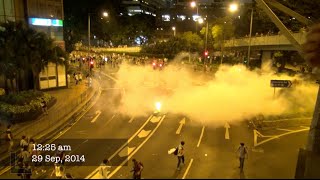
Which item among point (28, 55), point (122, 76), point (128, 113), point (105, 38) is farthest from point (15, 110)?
point (105, 38)

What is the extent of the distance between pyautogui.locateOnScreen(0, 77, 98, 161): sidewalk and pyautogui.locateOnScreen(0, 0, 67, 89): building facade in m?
1.32

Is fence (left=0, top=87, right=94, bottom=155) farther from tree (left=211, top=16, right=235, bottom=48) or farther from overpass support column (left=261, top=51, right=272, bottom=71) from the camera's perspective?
overpass support column (left=261, top=51, right=272, bottom=71)

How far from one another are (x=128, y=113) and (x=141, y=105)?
301 cm

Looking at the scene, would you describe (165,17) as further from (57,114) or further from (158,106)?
(57,114)

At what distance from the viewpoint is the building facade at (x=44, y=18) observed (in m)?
32.1

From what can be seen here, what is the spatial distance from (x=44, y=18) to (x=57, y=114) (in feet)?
41.7

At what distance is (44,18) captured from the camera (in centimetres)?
3584

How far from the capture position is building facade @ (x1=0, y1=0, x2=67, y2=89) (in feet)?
105

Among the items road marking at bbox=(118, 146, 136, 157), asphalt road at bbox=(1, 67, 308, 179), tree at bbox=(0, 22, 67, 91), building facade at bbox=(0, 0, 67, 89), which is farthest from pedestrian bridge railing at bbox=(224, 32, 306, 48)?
building facade at bbox=(0, 0, 67, 89)

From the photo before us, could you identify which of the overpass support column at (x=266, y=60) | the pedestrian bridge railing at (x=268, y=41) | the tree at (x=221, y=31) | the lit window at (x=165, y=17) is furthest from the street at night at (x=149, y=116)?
the lit window at (x=165, y=17)

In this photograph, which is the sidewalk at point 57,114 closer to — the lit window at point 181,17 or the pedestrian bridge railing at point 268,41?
the pedestrian bridge railing at point 268,41

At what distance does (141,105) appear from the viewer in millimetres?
31797

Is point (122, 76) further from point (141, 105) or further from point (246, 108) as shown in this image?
point (246, 108)

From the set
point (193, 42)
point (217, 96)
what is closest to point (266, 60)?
point (193, 42)
